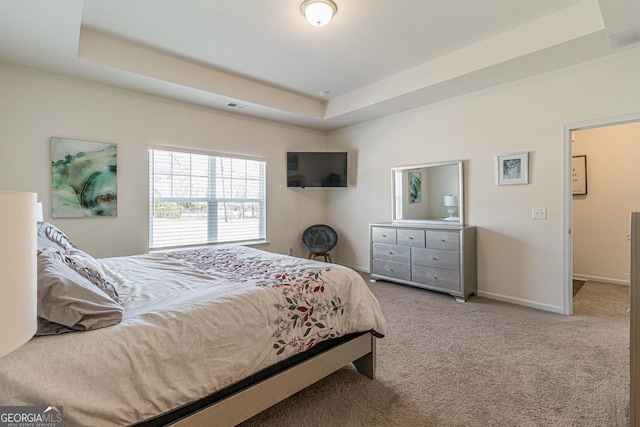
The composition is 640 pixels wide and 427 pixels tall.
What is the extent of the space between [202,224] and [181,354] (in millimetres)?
3197

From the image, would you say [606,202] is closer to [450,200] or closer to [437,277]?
[450,200]

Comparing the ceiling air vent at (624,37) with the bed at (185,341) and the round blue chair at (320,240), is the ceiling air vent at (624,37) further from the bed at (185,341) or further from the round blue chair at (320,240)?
the round blue chair at (320,240)

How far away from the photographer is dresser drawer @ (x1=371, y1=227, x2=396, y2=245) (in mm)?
4156

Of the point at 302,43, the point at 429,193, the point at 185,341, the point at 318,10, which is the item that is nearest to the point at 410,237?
the point at 429,193

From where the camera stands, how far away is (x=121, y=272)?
2.13 meters


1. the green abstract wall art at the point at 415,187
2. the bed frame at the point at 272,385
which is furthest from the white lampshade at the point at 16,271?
the green abstract wall art at the point at 415,187

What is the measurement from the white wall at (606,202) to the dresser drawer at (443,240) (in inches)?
97.1

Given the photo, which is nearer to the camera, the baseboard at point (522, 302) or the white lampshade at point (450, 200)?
the baseboard at point (522, 302)

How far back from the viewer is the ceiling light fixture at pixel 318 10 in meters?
2.30

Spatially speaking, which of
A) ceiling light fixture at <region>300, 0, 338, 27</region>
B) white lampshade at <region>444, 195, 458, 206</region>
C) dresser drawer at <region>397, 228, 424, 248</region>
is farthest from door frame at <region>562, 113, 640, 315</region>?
Result: ceiling light fixture at <region>300, 0, 338, 27</region>

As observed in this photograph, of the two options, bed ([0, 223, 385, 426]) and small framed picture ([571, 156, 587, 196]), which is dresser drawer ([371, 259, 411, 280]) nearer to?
bed ([0, 223, 385, 426])

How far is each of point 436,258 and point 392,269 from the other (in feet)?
2.28

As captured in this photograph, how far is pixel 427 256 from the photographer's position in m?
3.79

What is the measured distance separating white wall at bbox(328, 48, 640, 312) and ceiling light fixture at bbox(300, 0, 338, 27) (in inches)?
89.1
